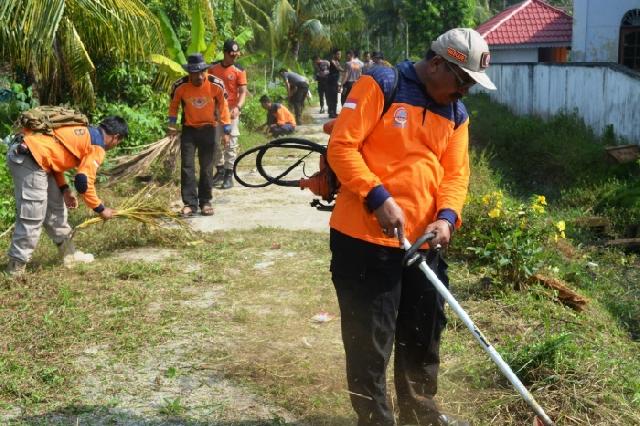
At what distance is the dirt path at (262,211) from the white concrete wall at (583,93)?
5172 millimetres

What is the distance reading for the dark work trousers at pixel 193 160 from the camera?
8.80 metres

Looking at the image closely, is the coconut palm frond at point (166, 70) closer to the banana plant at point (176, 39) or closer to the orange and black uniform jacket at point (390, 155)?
the banana plant at point (176, 39)

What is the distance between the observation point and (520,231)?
5879 millimetres

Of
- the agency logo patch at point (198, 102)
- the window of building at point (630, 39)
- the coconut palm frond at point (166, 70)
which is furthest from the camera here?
the window of building at point (630, 39)

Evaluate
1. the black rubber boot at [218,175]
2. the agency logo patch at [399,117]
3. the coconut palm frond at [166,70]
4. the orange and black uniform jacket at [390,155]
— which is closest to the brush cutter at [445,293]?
the orange and black uniform jacket at [390,155]

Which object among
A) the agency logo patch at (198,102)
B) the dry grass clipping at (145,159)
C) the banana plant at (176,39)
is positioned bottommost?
the dry grass clipping at (145,159)

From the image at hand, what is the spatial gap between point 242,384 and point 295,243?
3.20m

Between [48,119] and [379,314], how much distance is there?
3.89 meters

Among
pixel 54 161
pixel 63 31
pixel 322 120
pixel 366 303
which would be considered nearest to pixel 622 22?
pixel 322 120

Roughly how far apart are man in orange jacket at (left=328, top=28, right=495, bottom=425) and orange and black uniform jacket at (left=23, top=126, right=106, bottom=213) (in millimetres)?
3351

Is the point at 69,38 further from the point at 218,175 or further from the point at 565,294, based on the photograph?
the point at 565,294

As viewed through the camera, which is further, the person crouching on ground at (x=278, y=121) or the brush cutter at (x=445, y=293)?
the person crouching on ground at (x=278, y=121)

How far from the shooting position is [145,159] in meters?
10.2

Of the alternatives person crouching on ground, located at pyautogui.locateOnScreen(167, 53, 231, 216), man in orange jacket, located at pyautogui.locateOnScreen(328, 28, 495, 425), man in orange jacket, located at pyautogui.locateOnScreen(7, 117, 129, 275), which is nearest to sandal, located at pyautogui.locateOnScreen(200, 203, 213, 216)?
person crouching on ground, located at pyautogui.locateOnScreen(167, 53, 231, 216)
